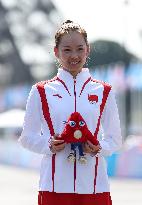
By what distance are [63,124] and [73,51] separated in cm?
36

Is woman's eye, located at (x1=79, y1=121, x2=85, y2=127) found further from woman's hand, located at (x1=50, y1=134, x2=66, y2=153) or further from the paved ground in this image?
the paved ground

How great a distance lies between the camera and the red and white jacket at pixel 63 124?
385 cm

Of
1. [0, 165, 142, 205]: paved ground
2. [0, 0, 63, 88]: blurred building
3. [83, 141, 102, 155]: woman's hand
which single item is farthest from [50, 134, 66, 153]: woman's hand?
[0, 0, 63, 88]: blurred building

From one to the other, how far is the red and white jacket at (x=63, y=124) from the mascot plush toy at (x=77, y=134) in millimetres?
52

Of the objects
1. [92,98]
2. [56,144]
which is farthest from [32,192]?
[56,144]

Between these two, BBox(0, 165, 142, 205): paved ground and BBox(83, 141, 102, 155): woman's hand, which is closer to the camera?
BBox(83, 141, 102, 155): woman's hand

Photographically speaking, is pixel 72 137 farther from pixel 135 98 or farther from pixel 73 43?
pixel 135 98

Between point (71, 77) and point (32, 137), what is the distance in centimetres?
35

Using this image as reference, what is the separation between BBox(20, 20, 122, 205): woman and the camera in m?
3.84

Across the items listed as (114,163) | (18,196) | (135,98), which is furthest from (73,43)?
(135,98)

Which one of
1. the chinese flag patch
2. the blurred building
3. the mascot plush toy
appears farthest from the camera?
the blurred building

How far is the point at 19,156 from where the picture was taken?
26.0 metres

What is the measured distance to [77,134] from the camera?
377cm

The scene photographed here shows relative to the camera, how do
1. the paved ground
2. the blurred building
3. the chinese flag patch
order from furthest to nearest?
1. the blurred building
2. the paved ground
3. the chinese flag patch
